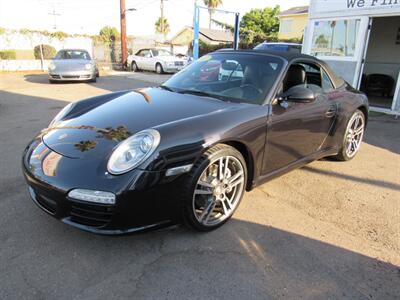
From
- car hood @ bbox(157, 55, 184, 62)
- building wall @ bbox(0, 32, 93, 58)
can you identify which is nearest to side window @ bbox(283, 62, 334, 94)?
car hood @ bbox(157, 55, 184, 62)

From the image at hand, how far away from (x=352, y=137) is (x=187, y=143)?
3044 millimetres

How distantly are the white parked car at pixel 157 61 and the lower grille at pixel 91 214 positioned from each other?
15.3 meters

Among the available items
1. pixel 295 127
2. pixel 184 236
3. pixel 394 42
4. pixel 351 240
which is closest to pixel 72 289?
pixel 184 236

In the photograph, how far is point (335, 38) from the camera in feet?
28.7

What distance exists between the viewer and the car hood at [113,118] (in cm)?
243

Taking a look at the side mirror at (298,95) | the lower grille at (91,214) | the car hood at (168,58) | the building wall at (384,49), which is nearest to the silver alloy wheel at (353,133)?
the side mirror at (298,95)

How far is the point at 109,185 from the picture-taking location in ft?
6.94

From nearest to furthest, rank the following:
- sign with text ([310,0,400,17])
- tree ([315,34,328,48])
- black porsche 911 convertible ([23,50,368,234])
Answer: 1. black porsche 911 convertible ([23,50,368,234])
2. sign with text ([310,0,400,17])
3. tree ([315,34,328,48])

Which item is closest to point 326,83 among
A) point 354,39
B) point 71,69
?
point 354,39

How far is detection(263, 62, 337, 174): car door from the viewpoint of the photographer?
9.95 ft

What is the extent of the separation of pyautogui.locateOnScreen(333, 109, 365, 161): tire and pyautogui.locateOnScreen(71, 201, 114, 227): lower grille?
3.24 meters

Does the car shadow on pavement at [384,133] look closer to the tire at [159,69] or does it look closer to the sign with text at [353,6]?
the sign with text at [353,6]

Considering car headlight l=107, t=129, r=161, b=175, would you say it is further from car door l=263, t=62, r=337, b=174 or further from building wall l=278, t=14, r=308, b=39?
building wall l=278, t=14, r=308, b=39

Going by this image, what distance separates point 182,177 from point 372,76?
10693 mm
